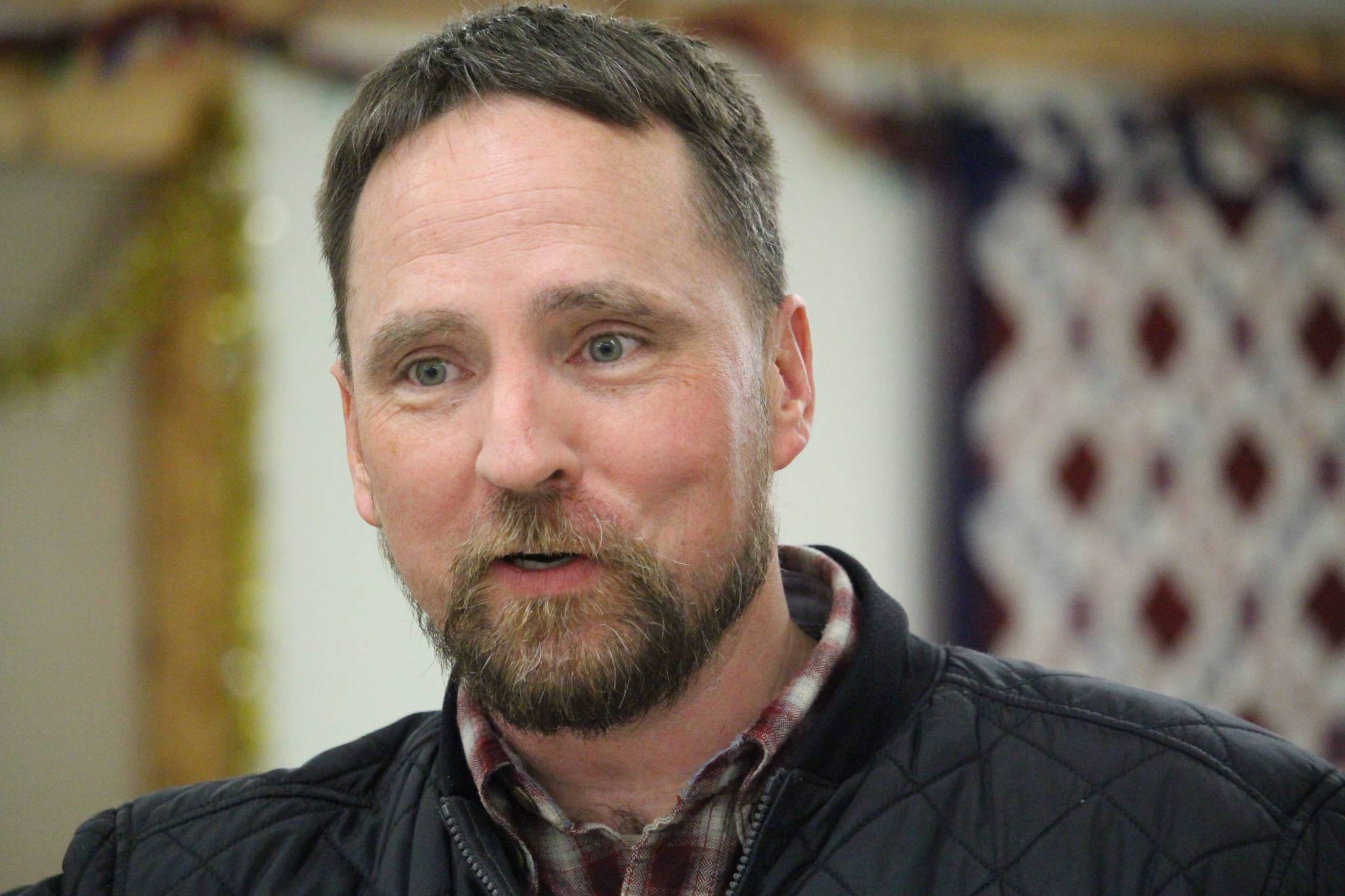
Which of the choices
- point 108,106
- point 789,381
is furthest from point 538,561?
point 108,106

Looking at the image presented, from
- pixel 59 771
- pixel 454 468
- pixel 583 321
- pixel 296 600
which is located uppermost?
pixel 583 321

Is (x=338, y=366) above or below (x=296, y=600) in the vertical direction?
above

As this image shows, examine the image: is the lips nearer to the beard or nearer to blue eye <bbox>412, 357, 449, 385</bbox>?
the beard

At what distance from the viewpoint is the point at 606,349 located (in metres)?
1.18

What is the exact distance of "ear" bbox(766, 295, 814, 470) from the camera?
1.33m

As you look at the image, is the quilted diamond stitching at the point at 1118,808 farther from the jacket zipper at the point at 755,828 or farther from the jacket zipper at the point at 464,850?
the jacket zipper at the point at 464,850

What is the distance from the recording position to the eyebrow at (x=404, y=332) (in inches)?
46.1

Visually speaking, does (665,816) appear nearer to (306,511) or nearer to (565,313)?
(565,313)

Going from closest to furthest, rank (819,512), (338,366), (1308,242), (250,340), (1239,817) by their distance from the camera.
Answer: (1239,817) → (338,366) → (250,340) → (819,512) → (1308,242)

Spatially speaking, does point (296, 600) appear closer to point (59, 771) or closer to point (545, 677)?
point (59, 771)

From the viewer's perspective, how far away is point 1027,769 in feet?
3.78

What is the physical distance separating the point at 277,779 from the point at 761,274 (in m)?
0.66

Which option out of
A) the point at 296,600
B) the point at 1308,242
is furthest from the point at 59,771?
the point at 1308,242

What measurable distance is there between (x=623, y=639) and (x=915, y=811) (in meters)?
0.28
